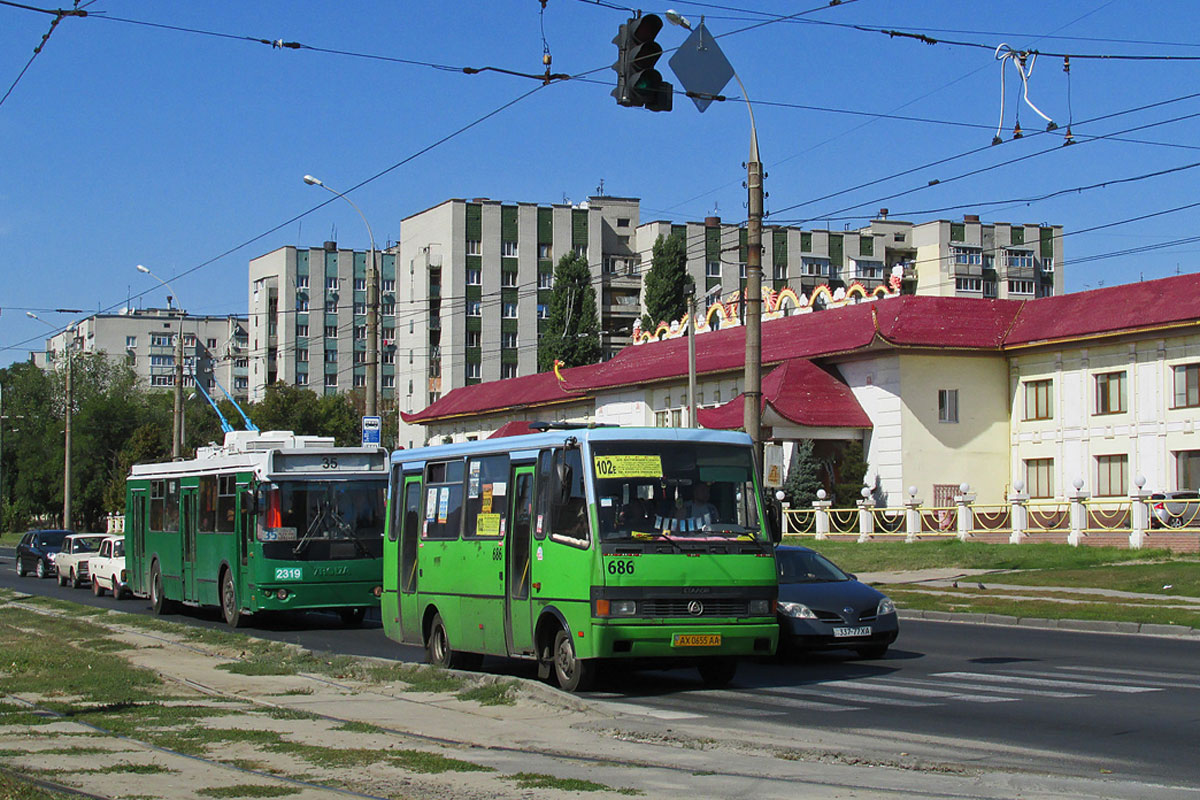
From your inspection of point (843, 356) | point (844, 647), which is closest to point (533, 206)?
point (843, 356)

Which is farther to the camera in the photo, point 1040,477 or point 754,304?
point 1040,477

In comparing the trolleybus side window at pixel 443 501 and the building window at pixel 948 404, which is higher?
the building window at pixel 948 404

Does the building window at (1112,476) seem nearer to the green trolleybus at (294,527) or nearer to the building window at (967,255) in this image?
the green trolleybus at (294,527)

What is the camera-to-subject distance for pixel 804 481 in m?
48.0

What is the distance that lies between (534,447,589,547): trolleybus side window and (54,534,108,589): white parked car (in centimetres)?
2625

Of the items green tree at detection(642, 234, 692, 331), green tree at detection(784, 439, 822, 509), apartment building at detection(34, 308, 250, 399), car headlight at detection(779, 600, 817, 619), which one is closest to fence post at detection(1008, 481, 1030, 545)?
green tree at detection(784, 439, 822, 509)

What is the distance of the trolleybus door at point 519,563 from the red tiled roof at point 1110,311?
101 ft

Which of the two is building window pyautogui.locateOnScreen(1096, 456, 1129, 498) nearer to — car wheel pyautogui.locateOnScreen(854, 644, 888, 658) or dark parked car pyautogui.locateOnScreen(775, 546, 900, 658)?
car wheel pyautogui.locateOnScreen(854, 644, 888, 658)

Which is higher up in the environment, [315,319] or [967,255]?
[967,255]

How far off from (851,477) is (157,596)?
26.4 m

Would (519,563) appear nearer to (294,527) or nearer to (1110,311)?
(294,527)

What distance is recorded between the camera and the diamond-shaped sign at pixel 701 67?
21109 mm

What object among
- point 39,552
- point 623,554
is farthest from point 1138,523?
point 39,552

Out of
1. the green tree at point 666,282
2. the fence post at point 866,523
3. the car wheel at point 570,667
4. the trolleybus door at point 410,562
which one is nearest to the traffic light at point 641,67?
the trolleybus door at point 410,562
